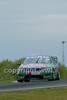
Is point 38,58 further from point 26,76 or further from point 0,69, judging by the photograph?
point 0,69

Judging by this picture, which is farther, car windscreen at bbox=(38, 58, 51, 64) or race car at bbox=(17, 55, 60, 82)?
car windscreen at bbox=(38, 58, 51, 64)

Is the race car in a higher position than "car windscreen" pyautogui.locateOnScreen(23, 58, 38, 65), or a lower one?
lower

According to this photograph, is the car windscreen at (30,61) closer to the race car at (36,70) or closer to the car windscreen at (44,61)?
the race car at (36,70)

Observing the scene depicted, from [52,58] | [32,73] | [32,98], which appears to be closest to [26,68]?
[32,73]

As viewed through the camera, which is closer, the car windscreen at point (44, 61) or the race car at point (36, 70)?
the race car at point (36, 70)

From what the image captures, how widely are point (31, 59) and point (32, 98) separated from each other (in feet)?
37.2

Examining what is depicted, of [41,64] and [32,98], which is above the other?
[41,64]

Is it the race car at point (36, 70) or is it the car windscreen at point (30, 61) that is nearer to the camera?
the race car at point (36, 70)

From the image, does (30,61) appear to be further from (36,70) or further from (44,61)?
(36,70)

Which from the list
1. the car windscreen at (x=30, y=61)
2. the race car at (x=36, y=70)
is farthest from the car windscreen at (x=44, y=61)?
the car windscreen at (x=30, y=61)

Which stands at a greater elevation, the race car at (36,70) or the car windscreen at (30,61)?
the car windscreen at (30,61)

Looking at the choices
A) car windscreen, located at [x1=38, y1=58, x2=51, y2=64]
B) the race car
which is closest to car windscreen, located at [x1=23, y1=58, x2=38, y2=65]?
the race car

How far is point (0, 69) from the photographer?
4481 inches

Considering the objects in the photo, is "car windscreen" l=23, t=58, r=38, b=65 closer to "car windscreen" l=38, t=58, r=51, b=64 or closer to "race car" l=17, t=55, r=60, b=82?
"race car" l=17, t=55, r=60, b=82
